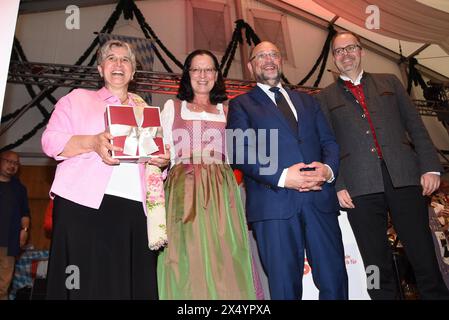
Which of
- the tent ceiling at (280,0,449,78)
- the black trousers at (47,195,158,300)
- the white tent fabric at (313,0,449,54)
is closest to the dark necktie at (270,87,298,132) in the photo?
the black trousers at (47,195,158,300)

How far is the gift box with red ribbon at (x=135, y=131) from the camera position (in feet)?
5.65

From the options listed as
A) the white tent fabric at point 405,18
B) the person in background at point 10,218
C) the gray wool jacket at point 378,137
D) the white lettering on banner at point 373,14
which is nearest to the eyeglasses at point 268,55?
the gray wool jacket at point 378,137

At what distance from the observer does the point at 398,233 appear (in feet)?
7.13

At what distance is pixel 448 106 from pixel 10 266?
8313mm

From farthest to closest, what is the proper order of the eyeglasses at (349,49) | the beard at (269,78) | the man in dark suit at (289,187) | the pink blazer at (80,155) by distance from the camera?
the eyeglasses at (349,49)
the beard at (269,78)
the man in dark suit at (289,187)
the pink blazer at (80,155)

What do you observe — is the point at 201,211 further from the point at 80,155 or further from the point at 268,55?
the point at 268,55

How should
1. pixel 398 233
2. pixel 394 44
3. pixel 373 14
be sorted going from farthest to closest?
pixel 394 44 → pixel 373 14 → pixel 398 233

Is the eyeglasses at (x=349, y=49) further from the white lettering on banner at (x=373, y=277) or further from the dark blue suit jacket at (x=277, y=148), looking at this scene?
Result: the white lettering on banner at (x=373, y=277)

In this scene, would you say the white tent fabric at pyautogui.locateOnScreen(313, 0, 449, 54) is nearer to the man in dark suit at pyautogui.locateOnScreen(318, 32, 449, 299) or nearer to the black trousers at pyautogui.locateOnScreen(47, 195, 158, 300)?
the man in dark suit at pyautogui.locateOnScreen(318, 32, 449, 299)

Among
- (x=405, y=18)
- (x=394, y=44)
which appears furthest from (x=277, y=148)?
(x=394, y=44)

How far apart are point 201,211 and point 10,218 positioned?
3.05m
